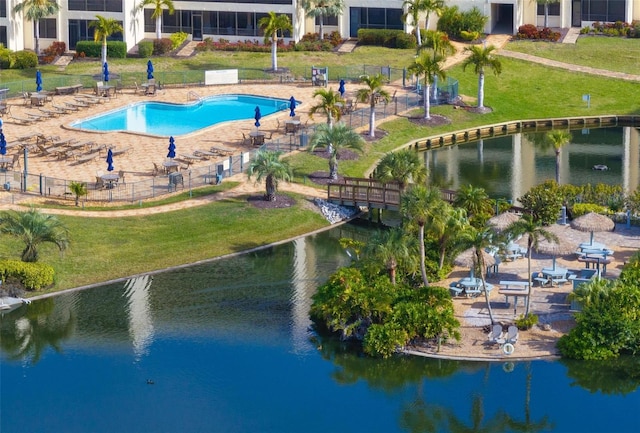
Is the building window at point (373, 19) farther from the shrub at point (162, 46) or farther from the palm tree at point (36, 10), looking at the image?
the palm tree at point (36, 10)

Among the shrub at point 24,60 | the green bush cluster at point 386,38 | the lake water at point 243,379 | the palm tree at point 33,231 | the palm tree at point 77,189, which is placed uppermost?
the green bush cluster at point 386,38

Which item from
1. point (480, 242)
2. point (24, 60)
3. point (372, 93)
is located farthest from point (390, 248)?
point (24, 60)

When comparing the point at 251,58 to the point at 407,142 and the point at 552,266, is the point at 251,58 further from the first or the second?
the point at 552,266

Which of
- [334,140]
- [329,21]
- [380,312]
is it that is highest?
[329,21]

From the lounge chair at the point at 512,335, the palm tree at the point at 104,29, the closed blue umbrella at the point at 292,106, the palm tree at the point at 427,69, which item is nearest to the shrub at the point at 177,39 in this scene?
the palm tree at the point at 104,29

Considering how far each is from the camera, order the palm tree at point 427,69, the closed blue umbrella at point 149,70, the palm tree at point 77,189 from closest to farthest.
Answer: the palm tree at point 77,189 < the palm tree at point 427,69 < the closed blue umbrella at point 149,70

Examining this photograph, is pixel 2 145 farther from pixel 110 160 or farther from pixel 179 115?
pixel 179 115

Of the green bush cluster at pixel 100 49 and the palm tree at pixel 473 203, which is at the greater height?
the green bush cluster at pixel 100 49
